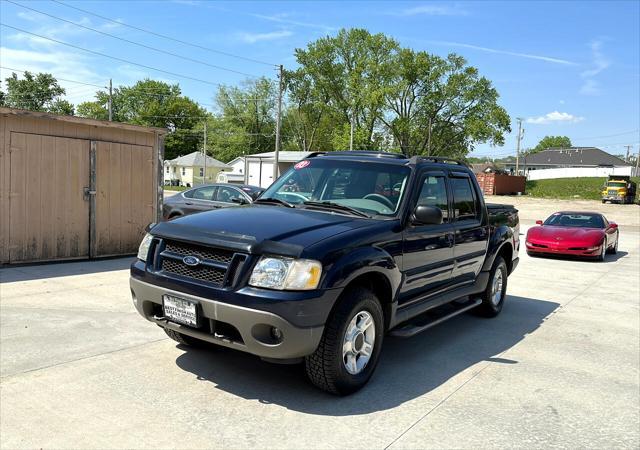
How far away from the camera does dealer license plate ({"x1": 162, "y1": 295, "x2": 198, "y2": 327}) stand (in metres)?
3.73

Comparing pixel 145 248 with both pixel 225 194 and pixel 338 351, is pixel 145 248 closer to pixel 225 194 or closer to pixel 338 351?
pixel 338 351

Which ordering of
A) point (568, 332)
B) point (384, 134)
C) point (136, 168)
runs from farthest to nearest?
1. point (384, 134)
2. point (136, 168)
3. point (568, 332)

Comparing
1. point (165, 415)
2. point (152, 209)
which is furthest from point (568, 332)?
point (152, 209)

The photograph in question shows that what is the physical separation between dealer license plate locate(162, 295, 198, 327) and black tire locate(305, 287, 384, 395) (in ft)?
2.88

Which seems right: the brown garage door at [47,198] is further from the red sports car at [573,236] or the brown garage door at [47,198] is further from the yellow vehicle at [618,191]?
the yellow vehicle at [618,191]

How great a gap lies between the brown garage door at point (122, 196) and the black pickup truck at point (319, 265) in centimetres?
563

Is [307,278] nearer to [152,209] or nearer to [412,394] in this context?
[412,394]

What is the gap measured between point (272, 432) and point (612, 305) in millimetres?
6887

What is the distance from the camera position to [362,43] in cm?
6700

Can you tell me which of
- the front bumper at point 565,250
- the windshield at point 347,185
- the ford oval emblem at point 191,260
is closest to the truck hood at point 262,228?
the ford oval emblem at point 191,260

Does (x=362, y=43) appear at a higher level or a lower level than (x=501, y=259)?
higher

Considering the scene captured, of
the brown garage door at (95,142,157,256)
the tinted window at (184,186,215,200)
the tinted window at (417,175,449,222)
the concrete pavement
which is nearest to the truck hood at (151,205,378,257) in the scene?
the tinted window at (417,175,449,222)

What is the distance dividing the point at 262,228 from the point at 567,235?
11923 mm

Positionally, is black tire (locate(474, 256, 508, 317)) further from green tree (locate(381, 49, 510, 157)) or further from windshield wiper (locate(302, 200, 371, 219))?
green tree (locate(381, 49, 510, 157))
